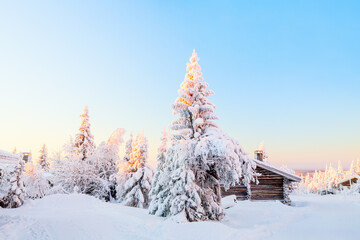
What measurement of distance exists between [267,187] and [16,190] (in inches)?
798

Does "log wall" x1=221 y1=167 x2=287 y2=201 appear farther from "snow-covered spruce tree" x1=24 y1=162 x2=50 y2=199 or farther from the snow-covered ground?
"snow-covered spruce tree" x1=24 y1=162 x2=50 y2=199

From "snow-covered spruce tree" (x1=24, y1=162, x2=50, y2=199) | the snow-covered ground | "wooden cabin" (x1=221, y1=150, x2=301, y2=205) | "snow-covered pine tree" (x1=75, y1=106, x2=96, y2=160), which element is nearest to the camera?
the snow-covered ground

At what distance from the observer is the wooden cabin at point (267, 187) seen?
75.4 feet

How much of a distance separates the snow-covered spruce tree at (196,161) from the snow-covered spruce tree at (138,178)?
12.7m

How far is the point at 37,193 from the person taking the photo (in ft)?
84.9

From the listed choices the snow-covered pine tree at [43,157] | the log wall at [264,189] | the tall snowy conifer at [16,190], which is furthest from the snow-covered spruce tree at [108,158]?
the snow-covered pine tree at [43,157]

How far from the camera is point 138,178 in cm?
2756

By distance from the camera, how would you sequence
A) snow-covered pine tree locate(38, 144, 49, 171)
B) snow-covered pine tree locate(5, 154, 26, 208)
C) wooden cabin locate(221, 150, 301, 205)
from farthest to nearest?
snow-covered pine tree locate(38, 144, 49, 171) → wooden cabin locate(221, 150, 301, 205) → snow-covered pine tree locate(5, 154, 26, 208)

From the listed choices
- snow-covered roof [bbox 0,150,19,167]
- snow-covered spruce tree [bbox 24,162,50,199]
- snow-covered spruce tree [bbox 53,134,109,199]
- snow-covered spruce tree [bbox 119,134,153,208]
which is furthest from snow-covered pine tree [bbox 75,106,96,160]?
snow-covered roof [bbox 0,150,19,167]

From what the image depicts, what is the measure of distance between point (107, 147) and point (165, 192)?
2113 centimetres

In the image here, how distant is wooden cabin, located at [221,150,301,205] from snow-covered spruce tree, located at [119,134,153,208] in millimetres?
9306

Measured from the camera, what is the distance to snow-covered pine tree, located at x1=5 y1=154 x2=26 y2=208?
16.3 metres

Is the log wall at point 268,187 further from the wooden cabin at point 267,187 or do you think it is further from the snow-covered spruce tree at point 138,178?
the snow-covered spruce tree at point 138,178

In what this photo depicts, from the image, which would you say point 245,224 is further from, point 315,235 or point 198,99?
point 198,99
